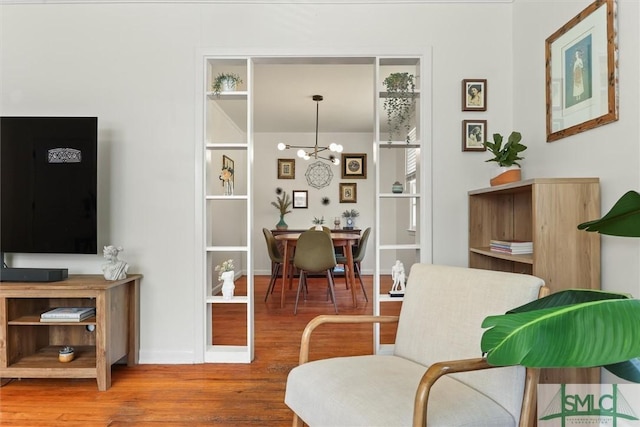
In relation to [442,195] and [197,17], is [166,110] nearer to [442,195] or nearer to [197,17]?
[197,17]

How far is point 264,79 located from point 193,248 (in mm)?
2421

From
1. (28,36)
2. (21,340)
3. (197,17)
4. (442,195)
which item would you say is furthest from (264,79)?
(21,340)

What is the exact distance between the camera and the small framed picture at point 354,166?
272 inches

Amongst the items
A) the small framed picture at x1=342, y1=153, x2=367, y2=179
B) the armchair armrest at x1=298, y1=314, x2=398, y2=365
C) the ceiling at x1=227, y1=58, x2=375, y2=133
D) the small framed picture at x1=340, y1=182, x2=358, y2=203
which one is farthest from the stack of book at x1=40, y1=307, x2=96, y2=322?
the small framed picture at x1=342, y1=153, x2=367, y2=179

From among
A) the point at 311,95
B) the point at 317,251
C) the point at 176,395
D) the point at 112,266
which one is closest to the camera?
the point at 176,395

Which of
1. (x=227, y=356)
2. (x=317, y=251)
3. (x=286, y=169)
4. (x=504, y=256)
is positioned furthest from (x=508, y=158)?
(x=286, y=169)

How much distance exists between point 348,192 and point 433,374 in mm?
5943

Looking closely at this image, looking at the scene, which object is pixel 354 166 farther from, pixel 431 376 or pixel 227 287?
pixel 431 376

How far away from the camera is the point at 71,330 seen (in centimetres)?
261

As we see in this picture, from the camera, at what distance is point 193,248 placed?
2.65 m

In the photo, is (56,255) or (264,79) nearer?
(56,255)

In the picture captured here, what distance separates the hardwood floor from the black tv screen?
81 centimetres

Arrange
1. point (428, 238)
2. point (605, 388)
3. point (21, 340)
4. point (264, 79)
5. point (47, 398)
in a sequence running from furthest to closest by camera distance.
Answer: point (264, 79) → point (428, 238) → point (21, 340) → point (47, 398) → point (605, 388)

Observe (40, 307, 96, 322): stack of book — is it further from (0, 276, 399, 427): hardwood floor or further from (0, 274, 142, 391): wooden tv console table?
(0, 276, 399, 427): hardwood floor
